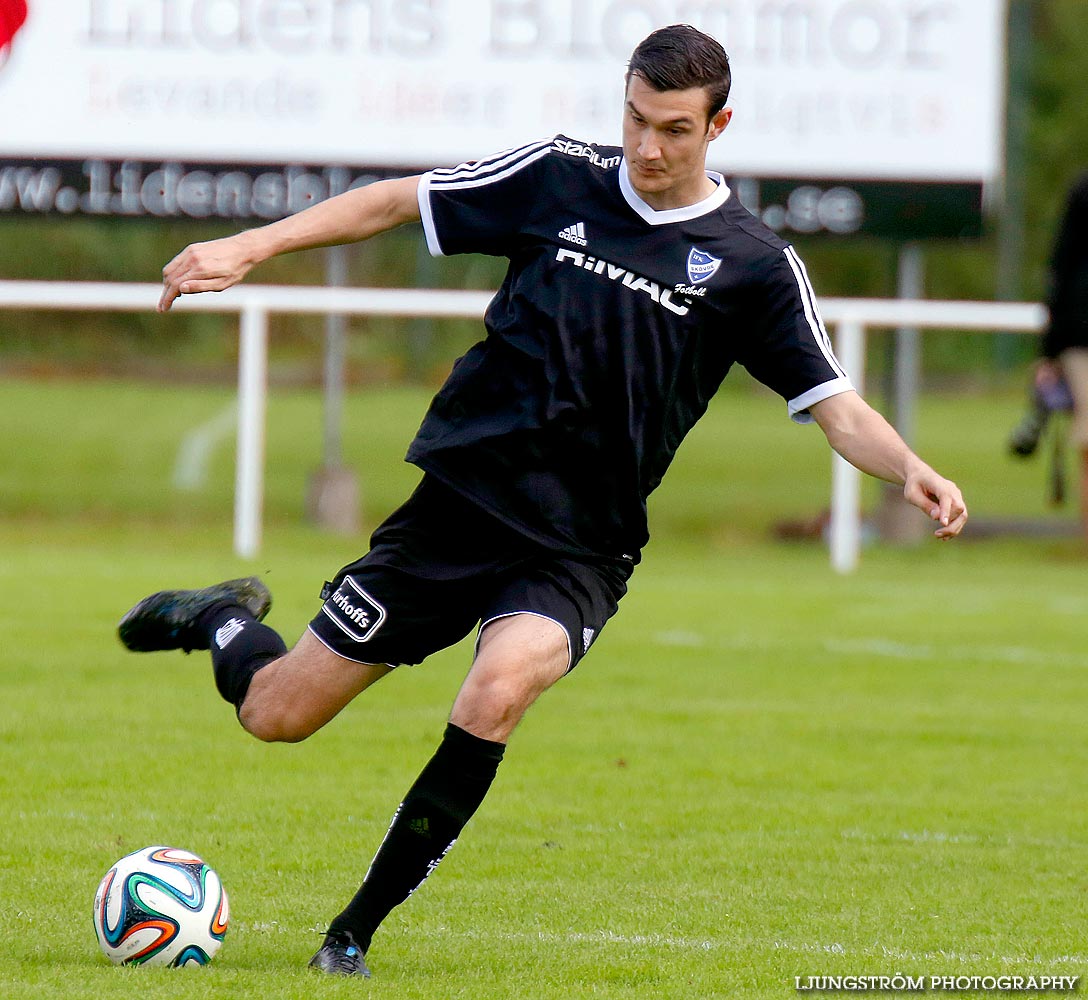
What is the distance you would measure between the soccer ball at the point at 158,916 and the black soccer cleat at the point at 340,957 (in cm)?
27

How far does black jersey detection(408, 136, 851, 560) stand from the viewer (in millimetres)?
4402

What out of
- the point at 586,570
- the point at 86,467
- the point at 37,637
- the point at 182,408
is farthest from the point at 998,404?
the point at 586,570

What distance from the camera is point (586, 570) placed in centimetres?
448

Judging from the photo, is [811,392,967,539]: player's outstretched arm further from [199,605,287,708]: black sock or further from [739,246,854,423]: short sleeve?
[199,605,287,708]: black sock

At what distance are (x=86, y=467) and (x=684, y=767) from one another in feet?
46.8

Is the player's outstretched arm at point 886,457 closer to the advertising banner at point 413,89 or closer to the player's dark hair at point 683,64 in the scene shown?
the player's dark hair at point 683,64

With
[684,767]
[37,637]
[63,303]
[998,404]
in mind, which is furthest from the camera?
[998,404]

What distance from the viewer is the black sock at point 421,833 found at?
415 centimetres

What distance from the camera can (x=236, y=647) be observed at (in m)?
4.95

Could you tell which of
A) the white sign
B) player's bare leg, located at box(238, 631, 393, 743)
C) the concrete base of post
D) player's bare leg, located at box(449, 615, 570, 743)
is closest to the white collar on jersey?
player's bare leg, located at box(449, 615, 570, 743)

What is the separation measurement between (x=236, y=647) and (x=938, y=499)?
1.92 metres

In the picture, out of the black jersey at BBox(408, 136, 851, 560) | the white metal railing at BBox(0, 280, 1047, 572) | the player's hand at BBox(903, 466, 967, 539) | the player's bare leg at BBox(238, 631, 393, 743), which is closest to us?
the player's hand at BBox(903, 466, 967, 539)

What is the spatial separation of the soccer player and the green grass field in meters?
0.61

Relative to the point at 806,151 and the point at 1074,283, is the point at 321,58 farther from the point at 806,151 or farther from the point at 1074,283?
the point at 1074,283
